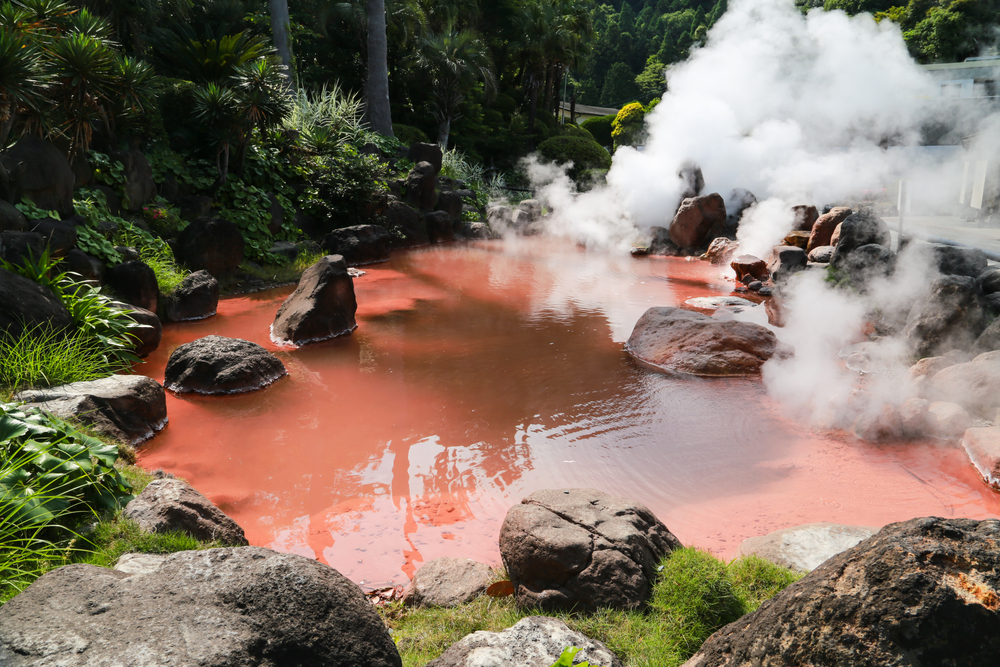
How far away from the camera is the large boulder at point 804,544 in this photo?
11.6 ft

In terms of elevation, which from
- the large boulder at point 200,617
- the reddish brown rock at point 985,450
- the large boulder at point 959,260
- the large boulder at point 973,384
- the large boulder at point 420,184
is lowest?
the reddish brown rock at point 985,450

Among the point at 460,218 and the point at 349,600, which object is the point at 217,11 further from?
the point at 349,600

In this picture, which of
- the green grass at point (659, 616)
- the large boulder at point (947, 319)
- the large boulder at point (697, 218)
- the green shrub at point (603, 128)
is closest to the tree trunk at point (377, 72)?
the large boulder at point (697, 218)

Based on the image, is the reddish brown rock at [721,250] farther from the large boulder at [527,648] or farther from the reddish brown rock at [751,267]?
the large boulder at [527,648]

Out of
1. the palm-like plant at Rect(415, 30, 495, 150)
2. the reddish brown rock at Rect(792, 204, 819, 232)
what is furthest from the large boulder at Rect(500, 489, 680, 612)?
the palm-like plant at Rect(415, 30, 495, 150)

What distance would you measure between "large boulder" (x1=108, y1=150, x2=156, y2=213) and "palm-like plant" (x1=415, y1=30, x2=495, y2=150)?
1452 cm

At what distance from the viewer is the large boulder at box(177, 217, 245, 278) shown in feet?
33.4

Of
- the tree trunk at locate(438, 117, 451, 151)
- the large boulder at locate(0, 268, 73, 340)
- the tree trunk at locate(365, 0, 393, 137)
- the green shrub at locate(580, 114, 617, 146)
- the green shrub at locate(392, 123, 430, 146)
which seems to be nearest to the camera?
the large boulder at locate(0, 268, 73, 340)

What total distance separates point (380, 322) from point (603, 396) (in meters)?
3.94

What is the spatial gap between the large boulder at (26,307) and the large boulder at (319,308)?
2616 mm

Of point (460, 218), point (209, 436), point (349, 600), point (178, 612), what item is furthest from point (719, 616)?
point (460, 218)

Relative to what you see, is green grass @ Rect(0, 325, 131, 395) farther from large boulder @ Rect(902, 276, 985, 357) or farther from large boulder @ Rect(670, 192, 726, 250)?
large boulder @ Rect(670, 192, 726, 250)

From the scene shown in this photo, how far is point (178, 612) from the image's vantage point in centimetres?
197

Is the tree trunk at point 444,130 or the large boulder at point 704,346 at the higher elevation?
the tree trunk at point 444,130
